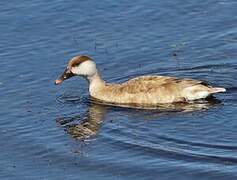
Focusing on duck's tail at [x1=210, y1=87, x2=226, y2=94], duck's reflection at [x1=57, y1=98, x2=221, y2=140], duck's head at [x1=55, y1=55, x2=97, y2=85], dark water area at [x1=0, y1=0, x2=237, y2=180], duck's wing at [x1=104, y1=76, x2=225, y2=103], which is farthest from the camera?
duck's head at [x1=55, y1=55, x2=97, y2=85]

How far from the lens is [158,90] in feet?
54.7

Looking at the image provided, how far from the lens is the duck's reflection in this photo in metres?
15.5

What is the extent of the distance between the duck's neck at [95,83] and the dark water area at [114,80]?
0.64 ft

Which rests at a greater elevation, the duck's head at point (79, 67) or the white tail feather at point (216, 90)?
the duck's head at point (79, 67)

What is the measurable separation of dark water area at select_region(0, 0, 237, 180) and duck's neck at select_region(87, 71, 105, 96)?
0.64 feet

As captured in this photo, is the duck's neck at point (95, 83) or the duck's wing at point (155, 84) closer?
the duck's wing at point (155, 84)

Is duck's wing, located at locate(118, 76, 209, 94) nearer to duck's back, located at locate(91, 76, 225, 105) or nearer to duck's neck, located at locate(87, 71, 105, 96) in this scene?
duck's back, located at locate(91, 76, 225, 105)

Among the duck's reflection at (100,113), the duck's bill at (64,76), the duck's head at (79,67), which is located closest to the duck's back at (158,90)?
the duck's reflection at (100,113)

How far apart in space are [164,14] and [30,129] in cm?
629

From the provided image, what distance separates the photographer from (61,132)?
50.4 ft

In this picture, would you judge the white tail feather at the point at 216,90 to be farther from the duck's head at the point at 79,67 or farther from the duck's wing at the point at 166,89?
the duck's head at the point at 79,67

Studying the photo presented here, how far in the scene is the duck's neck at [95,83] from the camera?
56.8 ft

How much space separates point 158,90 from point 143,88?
0.28 metres

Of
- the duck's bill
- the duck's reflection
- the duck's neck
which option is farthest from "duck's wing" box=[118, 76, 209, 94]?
the duck's bill
